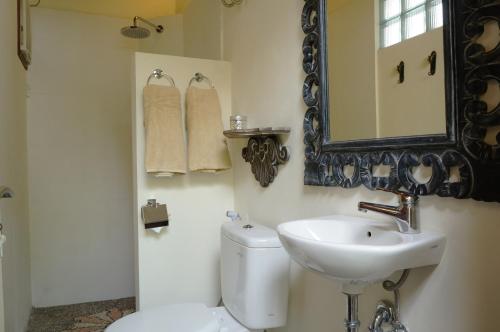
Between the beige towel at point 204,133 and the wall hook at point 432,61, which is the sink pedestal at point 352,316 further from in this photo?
the beige towel at point 204,133

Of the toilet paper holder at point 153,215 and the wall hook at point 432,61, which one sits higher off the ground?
the wall hook at point 432,61

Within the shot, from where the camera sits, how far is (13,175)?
1850 mm

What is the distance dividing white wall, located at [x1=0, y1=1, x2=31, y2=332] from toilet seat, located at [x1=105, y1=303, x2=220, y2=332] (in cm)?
50

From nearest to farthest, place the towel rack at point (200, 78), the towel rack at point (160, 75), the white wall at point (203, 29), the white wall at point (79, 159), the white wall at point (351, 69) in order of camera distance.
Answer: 1. the white wall at point (351, 69)
2. the towel rack at point (160, 75)
3. the towel rack at point (200, 78)
4. the white wall at point (203, 29)
5. the white wall at point (79, 159)

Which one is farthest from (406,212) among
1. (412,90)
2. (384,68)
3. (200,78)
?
(200,78)

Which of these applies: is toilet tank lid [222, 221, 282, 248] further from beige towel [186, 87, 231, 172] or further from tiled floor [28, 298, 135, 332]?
tiled floor [28, 298, 135, 332]

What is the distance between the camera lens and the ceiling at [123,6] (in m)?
2.72

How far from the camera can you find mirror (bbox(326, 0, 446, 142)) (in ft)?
3.01

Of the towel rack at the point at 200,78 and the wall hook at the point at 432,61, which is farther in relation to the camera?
the towel rack at the point at 200,78

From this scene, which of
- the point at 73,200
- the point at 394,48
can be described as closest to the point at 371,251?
the point at 394,48

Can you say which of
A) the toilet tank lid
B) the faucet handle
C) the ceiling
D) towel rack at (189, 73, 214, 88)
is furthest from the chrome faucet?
the ceiling

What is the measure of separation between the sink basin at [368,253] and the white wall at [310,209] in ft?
0.23

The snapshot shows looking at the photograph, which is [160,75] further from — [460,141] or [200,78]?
[460,141]

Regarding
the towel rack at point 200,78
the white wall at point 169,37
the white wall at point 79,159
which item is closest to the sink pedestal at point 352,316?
the towel rack at point 200,78
